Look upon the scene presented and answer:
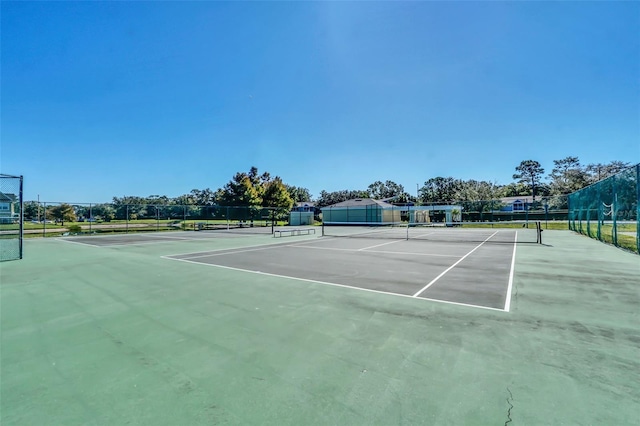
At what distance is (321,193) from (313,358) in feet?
283

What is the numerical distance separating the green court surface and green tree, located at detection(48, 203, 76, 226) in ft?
70.2

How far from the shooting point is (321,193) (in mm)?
88812

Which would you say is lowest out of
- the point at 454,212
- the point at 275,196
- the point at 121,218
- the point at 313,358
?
the point at 313,358

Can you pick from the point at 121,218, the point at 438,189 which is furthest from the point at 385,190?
the point at 121,218

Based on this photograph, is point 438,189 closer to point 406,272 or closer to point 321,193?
point 321,193

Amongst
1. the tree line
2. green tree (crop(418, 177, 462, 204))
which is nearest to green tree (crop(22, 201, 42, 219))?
the tree line

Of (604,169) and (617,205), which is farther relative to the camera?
(604,169)

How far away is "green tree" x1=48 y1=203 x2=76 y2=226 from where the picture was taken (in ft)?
70.4

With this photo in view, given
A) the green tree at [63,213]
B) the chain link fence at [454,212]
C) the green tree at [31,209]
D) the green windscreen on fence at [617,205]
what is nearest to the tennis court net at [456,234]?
the chain link fence at [454,212]

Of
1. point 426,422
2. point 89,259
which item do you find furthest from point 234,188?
point 426,422

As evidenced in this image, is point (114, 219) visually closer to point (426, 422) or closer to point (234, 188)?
point (234, 188)

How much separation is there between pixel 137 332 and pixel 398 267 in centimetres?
656

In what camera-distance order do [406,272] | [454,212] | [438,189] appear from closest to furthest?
[406,272]
[454,212]
[438,189]

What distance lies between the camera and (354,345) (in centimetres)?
325
